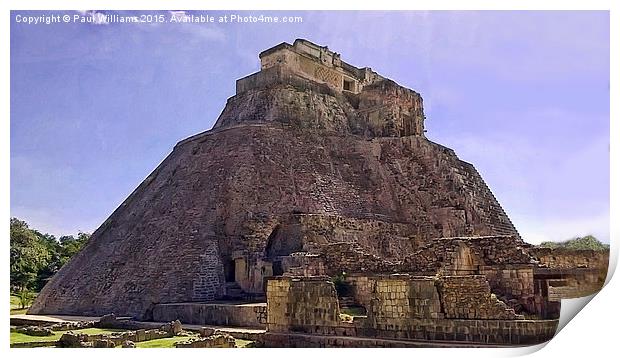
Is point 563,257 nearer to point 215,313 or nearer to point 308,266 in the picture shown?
point 308,266

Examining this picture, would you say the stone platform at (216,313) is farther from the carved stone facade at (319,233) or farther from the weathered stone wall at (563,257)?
the weathered stone wall at (563,257)

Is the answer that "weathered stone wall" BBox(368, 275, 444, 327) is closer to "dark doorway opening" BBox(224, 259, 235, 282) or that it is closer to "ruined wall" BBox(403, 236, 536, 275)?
"ruined wall" BBox(403, 236, 536, 275)

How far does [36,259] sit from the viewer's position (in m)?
26.9

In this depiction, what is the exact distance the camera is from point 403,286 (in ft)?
41.5

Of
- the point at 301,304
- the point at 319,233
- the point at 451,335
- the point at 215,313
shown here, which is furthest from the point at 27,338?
the point at 319,233

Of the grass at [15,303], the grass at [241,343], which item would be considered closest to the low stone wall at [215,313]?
the grass at [241,343]

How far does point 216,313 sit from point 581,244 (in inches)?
369

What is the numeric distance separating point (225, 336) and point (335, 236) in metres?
10.6

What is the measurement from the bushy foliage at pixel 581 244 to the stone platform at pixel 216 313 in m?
7.20

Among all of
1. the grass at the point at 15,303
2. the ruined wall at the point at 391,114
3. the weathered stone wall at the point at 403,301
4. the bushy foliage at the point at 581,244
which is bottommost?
the grass at the point at 15,303

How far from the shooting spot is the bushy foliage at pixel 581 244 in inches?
577

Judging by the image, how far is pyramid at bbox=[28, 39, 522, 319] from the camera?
74.5 ft
